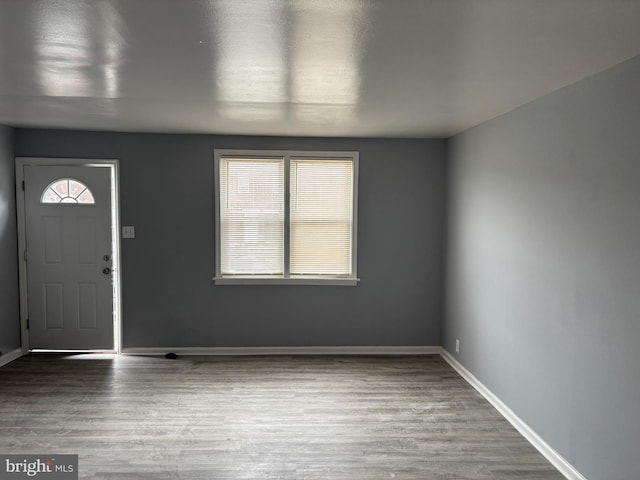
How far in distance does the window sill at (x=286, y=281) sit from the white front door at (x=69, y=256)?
1.27 meters

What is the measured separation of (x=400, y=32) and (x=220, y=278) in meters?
3.49

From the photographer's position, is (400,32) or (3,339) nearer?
(400,32)

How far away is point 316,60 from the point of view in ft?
7.57

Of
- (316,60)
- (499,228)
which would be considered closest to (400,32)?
(316,60)

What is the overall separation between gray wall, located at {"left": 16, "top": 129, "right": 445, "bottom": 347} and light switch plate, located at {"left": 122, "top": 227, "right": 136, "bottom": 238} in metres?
0.05

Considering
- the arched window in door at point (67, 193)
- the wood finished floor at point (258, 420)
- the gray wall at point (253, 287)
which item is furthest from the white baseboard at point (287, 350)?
the arched window in door at point (67, 193)

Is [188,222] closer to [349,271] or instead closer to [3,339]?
[349,271]

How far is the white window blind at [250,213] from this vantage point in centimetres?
482

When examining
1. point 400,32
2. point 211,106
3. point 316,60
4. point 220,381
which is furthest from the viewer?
point 220,381

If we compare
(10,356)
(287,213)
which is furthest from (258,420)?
(10,356)

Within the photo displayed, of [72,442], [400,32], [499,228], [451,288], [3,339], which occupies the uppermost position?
[400,32]

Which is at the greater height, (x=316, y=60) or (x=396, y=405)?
(x=316, y=60)

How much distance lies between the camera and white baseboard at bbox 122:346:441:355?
4.86 meters

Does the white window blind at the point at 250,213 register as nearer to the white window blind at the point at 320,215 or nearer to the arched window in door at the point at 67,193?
the white window blind at the point at 320,215
